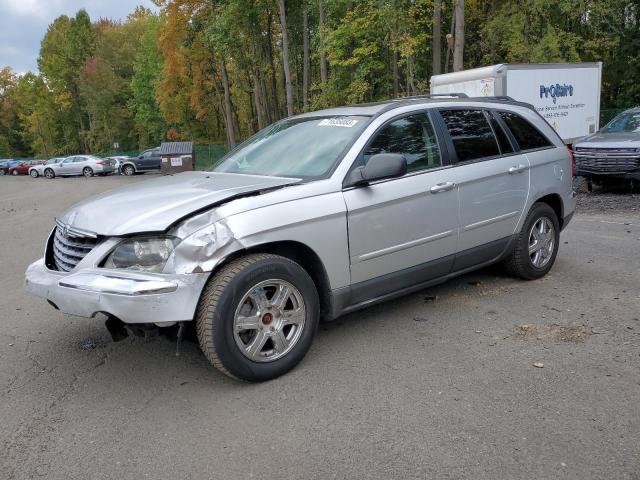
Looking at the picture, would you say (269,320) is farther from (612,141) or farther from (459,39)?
(459,39)

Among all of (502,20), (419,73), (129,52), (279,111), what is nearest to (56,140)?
(129,52)

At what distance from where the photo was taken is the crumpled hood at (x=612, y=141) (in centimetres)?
1142

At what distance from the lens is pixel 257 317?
3650mm

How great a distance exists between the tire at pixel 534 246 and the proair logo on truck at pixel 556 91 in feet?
32.2

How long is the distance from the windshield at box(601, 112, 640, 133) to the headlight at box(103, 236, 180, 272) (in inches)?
469

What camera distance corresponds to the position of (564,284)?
5617 mm

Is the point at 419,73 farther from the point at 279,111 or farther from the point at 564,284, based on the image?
the point at 564,284

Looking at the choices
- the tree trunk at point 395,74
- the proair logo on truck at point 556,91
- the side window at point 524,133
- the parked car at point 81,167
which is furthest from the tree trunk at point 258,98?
the side window at point 524,133

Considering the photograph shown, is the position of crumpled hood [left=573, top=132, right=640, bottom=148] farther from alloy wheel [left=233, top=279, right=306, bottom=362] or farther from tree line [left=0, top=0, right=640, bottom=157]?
alloy wheel [left=233, top=279, right=306, bottom=362]

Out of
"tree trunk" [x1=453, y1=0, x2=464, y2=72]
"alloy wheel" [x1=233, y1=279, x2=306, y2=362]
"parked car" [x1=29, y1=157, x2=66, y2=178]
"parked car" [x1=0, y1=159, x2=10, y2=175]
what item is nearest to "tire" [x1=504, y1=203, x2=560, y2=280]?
"alloy wheel" [x1=233, y1=279, x2=306, y2=362]

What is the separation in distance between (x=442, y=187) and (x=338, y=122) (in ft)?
3.27

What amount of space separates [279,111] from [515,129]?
41252mm

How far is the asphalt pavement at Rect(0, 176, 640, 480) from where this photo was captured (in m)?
2.84

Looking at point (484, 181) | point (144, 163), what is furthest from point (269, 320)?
point (144, 163)
